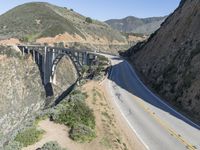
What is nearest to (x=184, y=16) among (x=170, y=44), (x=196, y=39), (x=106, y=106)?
(x=170, y=44)

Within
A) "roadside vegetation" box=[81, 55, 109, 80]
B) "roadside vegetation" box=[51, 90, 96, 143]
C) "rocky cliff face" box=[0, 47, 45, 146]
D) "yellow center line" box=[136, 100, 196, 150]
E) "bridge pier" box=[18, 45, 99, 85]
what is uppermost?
"roadside vegetation" box=[51, 90, 96, 143]

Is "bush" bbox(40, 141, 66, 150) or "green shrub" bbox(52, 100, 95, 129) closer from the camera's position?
"bush" bbox(40, 141, 66, 150)

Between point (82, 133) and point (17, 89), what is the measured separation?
67228 mm

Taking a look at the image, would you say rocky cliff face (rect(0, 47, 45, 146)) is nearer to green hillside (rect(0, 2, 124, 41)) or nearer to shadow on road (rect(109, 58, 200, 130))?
shadow on road (rect(109, 58, 200, 130))

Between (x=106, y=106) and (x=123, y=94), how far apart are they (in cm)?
752

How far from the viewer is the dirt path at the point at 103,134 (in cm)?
2455

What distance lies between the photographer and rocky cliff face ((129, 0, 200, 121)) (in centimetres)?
3666

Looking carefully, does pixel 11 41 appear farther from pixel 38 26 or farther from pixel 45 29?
pixel 38 26

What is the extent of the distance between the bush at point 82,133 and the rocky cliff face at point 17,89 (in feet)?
156

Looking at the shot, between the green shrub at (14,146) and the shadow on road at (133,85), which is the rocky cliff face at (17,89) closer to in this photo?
the shadow on road at (133,85)

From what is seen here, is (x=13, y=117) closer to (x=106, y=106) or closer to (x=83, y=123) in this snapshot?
(x=106, y=106)

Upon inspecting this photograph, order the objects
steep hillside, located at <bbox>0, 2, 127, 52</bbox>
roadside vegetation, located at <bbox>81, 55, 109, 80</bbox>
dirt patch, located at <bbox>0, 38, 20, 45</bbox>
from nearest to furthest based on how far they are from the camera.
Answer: roadside vegetation, located at <bbox>81, 55, 109, 80</bbox>, dirt patch, located at <bbox>0, 38, 20, 45</bbox>, steep hillside, located at <bbox>0, 2, 127, 52</bbox>

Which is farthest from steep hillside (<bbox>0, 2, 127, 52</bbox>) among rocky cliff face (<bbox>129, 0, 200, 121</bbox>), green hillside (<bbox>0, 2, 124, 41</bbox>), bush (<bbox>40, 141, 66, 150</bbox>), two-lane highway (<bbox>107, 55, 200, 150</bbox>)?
bush (<bbox>40, 141, 66, 150</bbox>)

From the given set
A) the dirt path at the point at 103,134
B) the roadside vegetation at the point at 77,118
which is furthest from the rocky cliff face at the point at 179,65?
the roadside vegetation at the point at 77,118
